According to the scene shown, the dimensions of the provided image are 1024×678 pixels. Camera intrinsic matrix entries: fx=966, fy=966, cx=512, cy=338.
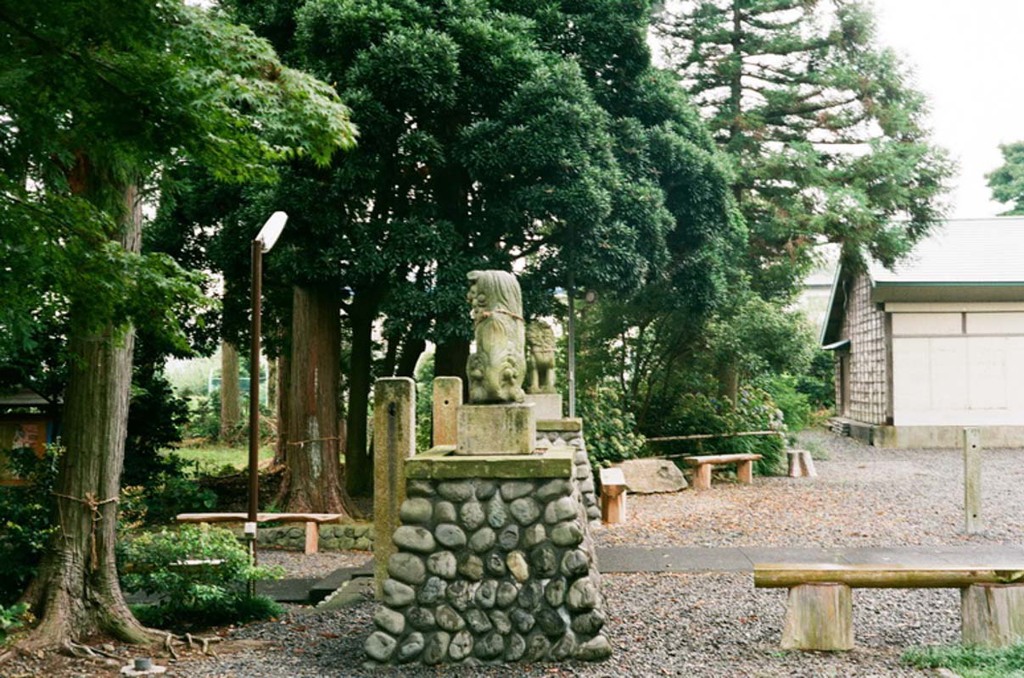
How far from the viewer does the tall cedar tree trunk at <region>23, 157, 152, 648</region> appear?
6.78m

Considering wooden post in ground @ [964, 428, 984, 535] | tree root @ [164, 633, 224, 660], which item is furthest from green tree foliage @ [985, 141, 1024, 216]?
tree root @ [164, 633, 224, 660]

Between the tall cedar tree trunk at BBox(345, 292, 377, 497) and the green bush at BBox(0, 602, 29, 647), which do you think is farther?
the tall cedar tree trunk at BBox(345, 292, 377, 497)

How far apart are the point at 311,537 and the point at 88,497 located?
6.09 m

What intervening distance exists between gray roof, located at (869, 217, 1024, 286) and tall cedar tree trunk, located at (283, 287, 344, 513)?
1341 cm

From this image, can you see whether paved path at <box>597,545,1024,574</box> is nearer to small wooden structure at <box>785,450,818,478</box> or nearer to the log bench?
the log bench

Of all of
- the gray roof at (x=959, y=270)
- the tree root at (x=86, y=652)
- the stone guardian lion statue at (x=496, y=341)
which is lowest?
the tree root at (x=86, y=652)

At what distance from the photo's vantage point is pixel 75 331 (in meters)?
6.16

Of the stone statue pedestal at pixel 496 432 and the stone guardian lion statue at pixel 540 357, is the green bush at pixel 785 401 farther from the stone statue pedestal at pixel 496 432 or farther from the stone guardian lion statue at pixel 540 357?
the stone statue pedestal at pixel 496 432

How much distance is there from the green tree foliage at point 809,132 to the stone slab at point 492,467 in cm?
1424

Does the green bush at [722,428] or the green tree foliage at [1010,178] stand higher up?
the green tree foliage at [1010,178]

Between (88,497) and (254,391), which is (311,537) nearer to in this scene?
(254,391)

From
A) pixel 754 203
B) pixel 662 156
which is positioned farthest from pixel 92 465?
pixel 754 203

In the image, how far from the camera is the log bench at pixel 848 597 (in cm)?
639

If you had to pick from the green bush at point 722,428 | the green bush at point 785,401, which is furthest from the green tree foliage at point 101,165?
the green bush at point 785,401
